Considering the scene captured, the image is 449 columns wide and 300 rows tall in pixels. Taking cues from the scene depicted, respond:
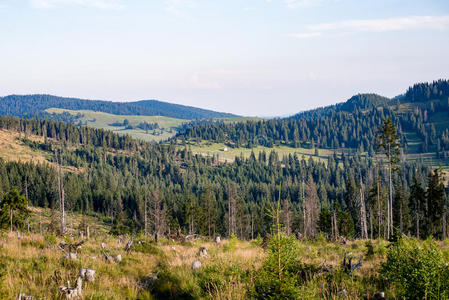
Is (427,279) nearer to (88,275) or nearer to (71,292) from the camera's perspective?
(71,292)

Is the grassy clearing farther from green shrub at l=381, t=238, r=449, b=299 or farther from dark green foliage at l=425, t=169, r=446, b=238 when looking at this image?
dark green foliage at l=425, t=169, r=446, b=238

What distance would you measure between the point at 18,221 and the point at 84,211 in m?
74.9

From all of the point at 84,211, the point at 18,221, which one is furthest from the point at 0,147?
the point at 18,221

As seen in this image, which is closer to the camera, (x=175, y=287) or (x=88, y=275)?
(x=88, y=275)

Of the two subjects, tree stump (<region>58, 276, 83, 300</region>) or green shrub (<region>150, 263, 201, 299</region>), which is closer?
tree stump (<region>58, 276, 83, 300</region>)

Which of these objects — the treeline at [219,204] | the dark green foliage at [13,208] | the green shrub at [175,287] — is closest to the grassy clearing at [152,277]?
the green shrub at [175,287]

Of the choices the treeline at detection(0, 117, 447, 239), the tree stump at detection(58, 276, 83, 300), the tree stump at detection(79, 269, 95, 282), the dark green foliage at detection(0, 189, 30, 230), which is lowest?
the treeline at detection(0, 117, 447, 239)

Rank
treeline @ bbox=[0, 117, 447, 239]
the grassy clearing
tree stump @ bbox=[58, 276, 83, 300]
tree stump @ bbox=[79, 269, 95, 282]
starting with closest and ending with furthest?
tree stump @ bbox=[58, 276, 83, 300], the grassy clearing, tree stump @ bbox=[79, 269, 95, 282], treeline @ bbox=[0, 117, 447, 239]

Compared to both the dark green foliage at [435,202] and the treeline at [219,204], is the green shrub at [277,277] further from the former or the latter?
the dark green foliage at [435,202]

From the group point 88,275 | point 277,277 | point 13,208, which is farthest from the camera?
point 13,208

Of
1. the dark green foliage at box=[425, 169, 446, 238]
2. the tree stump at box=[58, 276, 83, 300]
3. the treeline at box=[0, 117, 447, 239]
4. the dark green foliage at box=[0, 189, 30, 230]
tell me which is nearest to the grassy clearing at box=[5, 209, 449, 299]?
the tree stump at box=[58, 276, 83, 300]

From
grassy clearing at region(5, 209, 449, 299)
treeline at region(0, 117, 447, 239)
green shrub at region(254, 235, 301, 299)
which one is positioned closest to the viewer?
green shrub at region(254, 235, 301, 299)

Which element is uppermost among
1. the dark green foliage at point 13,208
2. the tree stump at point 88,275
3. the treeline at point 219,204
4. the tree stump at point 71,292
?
the tree stump at point 71,292

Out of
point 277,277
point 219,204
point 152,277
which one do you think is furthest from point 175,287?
point 219,204
